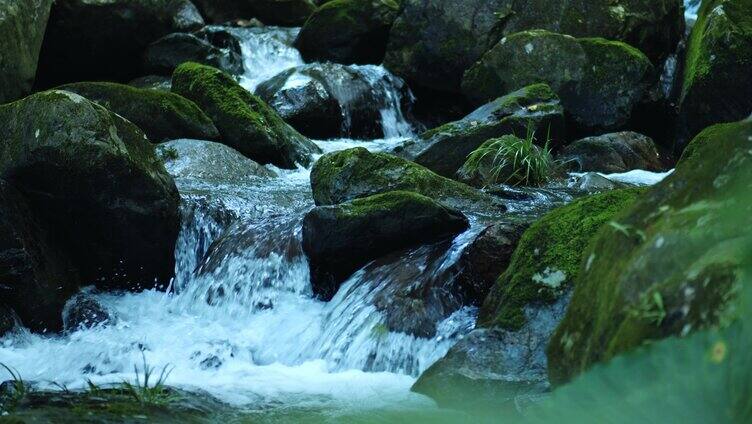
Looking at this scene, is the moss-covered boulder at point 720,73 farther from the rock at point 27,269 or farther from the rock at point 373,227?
the rock at point 27,269

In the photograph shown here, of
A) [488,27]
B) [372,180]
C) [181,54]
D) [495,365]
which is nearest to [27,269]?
[372,180]

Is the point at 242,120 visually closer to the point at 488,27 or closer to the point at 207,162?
the point at 207,162

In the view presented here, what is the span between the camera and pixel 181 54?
13742 millimetres

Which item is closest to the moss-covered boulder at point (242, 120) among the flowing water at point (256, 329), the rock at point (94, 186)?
the flowing water at point (256, 329)

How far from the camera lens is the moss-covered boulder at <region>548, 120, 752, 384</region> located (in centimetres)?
153

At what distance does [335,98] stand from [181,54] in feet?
9.23

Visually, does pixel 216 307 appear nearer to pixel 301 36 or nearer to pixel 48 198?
pixel 48 198

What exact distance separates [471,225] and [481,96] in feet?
19.1

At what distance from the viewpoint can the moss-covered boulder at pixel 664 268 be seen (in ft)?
5.03

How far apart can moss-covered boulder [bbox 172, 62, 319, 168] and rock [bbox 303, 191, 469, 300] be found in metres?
3.71

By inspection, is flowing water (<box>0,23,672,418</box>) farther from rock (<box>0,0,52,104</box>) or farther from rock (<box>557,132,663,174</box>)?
rock (<box>557,132,663,174</box>)

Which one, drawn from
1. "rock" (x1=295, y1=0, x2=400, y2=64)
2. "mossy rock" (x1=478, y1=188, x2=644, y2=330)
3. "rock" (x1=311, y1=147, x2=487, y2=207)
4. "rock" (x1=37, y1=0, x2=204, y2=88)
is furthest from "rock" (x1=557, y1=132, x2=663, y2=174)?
"rock" (x1=37, y1=0, x2=204, y2=88)

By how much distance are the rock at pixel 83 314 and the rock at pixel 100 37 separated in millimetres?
7058

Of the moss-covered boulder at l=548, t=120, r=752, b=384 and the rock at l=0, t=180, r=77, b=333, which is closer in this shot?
the moss-covered boulder at l=548, t=120, r=752, b=384
